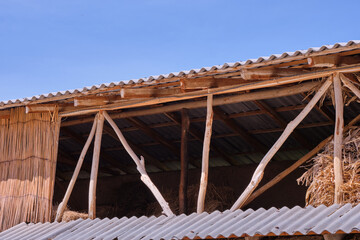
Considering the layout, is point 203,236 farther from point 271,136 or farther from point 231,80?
point 271,136

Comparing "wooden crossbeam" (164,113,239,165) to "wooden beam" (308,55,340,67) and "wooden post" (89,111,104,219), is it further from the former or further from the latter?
"wooden beam" (308,55,340,67)

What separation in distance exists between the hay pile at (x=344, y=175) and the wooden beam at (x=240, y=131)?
2.60 metres

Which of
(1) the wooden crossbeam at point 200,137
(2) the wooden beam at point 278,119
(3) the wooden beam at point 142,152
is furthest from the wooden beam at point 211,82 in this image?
(3) the wooden beam at point 142,152

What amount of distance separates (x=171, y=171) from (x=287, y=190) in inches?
105

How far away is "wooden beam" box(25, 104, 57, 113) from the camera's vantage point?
9.32m

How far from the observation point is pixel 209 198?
1073 centimetres

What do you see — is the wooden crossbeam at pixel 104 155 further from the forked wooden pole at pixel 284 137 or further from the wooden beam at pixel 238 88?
the forked wooden pole at pixel 284 137

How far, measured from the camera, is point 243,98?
8719mm

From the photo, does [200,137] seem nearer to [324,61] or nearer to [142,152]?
[142,152]

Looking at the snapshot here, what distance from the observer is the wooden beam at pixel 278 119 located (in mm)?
9350

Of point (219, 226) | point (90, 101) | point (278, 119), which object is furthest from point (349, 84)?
point (90, 101)

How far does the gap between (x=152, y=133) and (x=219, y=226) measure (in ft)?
15.2

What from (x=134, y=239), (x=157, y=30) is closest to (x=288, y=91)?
(x=134, y=239)

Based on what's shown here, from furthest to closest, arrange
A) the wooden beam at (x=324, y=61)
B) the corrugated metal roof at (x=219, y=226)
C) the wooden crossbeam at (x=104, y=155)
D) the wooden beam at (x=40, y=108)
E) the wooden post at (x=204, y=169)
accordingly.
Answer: the wooden crossbeam at (x=104, y=155) → the wooden beam at (x=40, y=108) → the wooden post at (x=204, y=169) → the wooden beam at (x=324, y=61) → the corrugated metal roof at (x=219, y=226)
